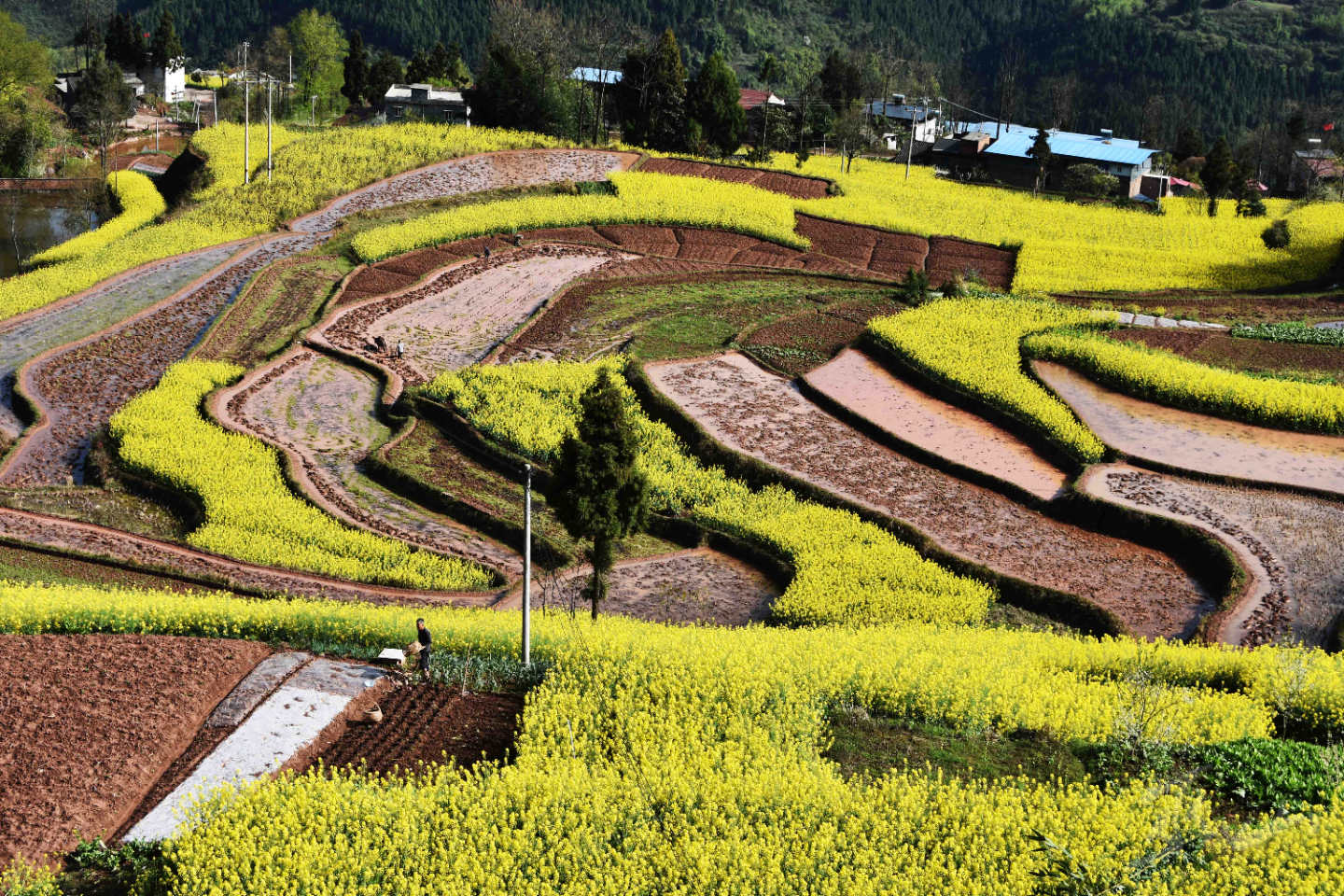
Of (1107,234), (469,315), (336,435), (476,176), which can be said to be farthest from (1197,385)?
(476,176)

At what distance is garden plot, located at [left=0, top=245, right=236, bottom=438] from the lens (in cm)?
3619

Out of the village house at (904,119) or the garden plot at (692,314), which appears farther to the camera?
Result: the village house at (904,119)

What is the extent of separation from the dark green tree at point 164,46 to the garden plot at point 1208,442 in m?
92.3

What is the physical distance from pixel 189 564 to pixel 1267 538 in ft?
70.5

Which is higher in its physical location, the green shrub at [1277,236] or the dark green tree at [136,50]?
the dark green tree at [136,50]

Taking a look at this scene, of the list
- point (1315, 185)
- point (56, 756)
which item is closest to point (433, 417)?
point (56, 756)

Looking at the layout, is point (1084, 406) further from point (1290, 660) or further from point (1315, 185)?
point (1315, 185)

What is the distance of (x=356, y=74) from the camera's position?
101 metres

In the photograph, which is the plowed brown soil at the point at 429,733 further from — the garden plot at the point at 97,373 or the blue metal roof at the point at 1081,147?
the blue metal roof at the point at 1081,147

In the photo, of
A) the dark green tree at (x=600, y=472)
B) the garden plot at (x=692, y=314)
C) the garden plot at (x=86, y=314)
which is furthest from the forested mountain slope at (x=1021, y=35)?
the dark green tree at (x=600, y=472)

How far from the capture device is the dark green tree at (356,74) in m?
100

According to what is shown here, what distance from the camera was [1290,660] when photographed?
59.6 ft

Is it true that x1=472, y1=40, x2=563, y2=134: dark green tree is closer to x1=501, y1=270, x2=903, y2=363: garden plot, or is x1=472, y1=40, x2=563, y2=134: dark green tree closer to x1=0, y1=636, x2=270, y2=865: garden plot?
x1=501, y1=270, x2=903, y2=363: garden plot

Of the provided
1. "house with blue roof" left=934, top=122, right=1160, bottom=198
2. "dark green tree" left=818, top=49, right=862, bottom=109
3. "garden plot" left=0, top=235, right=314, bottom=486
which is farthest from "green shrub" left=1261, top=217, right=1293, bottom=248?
"garden plot" left=0, top=235, right=314, bottom=486
